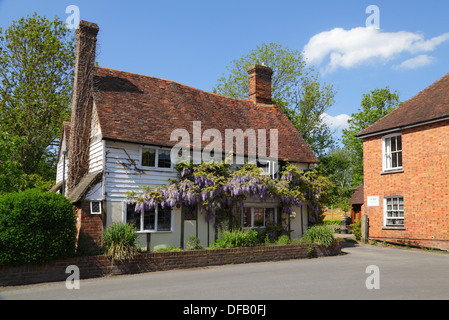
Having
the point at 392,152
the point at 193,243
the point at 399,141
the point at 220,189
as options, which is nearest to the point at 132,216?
the point at 193,243

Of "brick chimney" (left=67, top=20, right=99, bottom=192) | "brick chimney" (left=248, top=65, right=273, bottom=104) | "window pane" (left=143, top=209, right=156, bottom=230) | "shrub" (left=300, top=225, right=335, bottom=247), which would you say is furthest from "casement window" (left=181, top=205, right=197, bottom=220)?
"brick chimney" (left=248, top=65, right=273, bottom=104)

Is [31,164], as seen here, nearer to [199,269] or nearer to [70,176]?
[70,176]

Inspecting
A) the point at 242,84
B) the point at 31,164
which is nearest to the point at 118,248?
the point at 31,164

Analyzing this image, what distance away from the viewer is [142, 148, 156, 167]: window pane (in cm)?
1499

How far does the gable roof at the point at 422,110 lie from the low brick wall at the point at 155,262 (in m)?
7.46

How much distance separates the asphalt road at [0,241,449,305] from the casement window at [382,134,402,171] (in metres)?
7.23

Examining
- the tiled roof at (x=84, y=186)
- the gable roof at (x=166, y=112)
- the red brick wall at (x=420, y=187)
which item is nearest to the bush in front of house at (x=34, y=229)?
the tiled roof at (x=84, y=186)

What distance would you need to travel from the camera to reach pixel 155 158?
49.9 ft

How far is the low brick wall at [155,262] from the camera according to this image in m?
10.4

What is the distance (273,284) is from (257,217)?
8.04 meters

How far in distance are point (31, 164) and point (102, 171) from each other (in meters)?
14.1

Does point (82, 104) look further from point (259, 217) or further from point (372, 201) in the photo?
point (372, 201)

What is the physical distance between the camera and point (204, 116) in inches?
731

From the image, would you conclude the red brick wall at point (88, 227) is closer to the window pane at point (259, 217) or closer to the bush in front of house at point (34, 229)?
the bush in front of house at point (34, 229)
